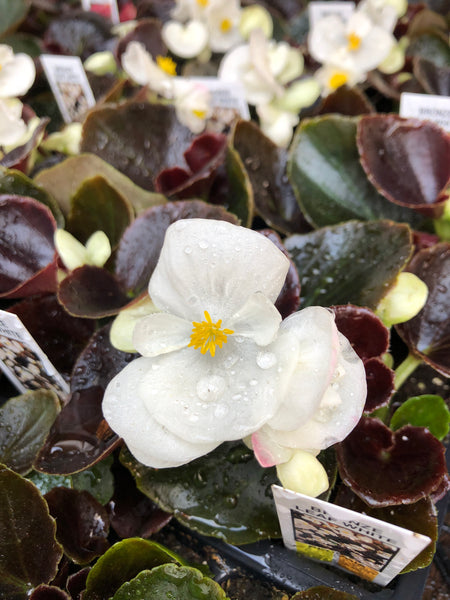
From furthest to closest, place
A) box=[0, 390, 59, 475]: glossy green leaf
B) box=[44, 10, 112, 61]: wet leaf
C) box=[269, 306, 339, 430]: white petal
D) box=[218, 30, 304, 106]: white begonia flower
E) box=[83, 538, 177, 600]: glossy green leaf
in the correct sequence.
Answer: box=[44, 10, 112, 61]: wet leaf
box=[218, 30, 304, 106]: white begonia flower
box=[0, 390, 59, 475]: glossy green leaf
box=[83, 538, 177, 600]: glossy green leaf
box=[269, 306, 339, 430]: white petal

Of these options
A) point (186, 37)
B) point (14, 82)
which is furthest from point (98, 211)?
point (186, 37)

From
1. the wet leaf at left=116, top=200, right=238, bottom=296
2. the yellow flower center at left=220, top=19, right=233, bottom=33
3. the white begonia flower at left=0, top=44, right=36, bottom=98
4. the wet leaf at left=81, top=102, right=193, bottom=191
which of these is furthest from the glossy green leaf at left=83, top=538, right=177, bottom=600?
the yellow flower center at left=220, top=19, right=233, bottom=33

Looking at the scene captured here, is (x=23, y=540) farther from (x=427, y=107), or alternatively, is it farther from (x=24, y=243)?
(x=427, y=107)

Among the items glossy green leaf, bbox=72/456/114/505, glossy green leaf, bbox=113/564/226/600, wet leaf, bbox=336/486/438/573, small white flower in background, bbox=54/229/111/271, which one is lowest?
glossy green leaf, bbox=72/456/114/505

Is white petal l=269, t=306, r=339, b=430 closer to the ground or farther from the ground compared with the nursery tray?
farther from the ground

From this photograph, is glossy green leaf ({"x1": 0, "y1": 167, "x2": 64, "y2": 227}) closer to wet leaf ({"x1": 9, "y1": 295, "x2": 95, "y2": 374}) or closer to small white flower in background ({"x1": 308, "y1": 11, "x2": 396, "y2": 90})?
wet leaf ({"x1": 9, "y1": 295, "x2": 95, "y2": 374})

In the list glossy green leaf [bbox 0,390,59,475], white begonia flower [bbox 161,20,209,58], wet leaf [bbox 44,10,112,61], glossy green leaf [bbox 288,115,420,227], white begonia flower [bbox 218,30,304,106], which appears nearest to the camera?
glossy green leaf [bbox 0,390,59,475]

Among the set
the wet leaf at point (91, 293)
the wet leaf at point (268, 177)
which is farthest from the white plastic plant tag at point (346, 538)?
the wet leaf at point (268, 177)
